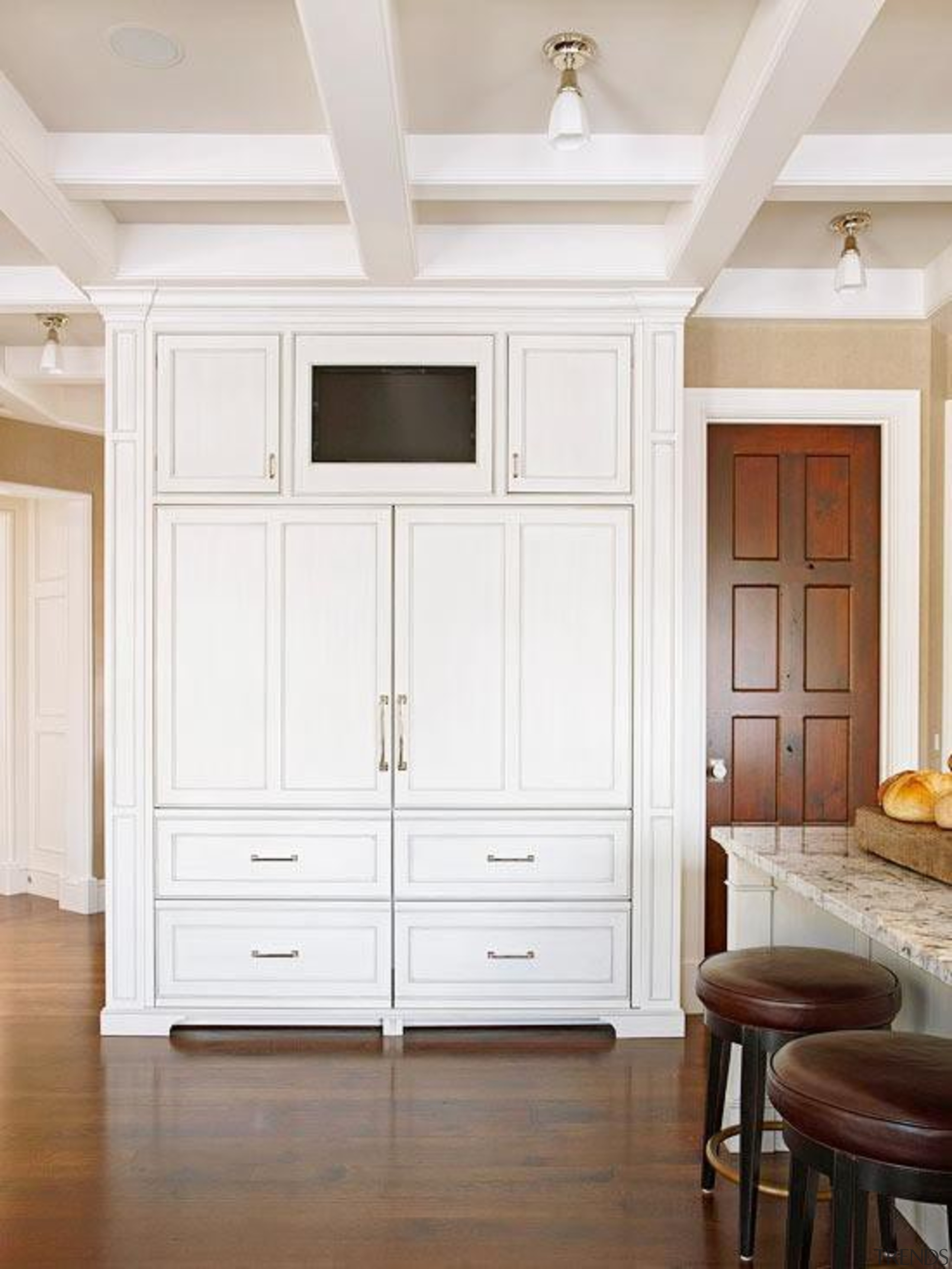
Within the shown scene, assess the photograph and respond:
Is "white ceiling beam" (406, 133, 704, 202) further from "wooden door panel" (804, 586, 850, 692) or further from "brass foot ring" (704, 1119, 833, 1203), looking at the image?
"brass foot ring" (704, 1119, 833, 1203)

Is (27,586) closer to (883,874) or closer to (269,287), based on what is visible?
(269,287)

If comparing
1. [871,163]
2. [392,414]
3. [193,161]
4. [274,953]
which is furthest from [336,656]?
[871,163]

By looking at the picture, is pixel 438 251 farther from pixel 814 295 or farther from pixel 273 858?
pixel 273 858

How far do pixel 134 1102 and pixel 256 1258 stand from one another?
3.34 ft

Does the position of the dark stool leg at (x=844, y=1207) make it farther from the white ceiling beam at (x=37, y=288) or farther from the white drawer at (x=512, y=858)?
the white ceiling beam at (x=37, y=288)

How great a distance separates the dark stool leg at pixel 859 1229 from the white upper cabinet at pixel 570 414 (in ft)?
8.68

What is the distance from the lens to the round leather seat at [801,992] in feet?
7.48

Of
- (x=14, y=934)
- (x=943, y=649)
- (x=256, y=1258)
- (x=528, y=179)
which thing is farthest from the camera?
(x=14, y=934)

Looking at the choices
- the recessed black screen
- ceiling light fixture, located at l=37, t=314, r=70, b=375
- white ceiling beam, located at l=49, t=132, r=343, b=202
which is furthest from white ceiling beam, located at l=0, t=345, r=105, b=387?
white ceiling beam, located at l=49, t=132, r=343, b=202

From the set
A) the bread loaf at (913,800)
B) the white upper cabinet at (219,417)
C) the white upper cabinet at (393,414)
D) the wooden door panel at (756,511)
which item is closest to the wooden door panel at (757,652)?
the wooden door panel at (756,511)

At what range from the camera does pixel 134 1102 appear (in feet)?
11.1

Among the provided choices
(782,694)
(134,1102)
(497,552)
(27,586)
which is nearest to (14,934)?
(27,586)

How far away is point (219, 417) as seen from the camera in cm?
402

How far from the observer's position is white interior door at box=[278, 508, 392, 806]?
13.2 ft
